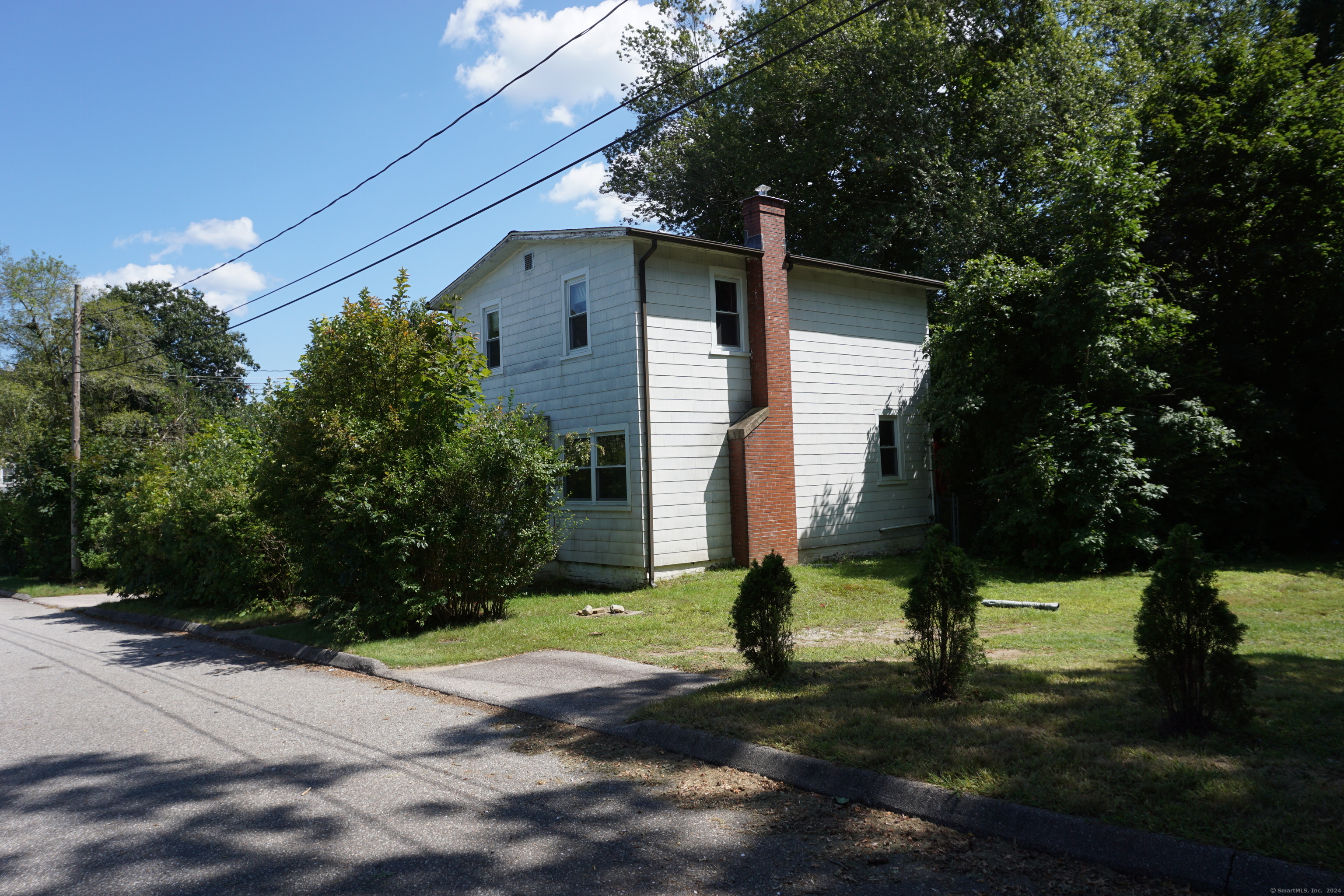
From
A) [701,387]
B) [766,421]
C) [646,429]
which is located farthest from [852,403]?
[646,429]

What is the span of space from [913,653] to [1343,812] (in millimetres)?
2838

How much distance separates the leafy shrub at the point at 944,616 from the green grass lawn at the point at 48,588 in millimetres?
20125

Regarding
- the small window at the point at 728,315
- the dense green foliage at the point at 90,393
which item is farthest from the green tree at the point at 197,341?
the small window at the point at 728,315

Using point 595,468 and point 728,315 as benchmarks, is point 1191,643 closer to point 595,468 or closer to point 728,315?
point 595,468

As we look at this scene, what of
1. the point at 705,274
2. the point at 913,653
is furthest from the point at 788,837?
the point at 705,274

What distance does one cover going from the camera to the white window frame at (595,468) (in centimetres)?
A: 1493

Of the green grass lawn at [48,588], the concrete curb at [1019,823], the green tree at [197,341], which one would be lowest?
the green grass lawn at [48,588]

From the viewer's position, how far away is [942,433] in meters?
18.9

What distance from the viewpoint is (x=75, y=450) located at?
885 inches

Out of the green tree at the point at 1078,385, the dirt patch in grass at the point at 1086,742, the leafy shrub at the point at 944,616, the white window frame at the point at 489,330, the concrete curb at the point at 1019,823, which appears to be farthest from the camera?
the white window frame at the point at 489,330

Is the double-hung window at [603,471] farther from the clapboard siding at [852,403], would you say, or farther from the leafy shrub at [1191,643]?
the leafy shrub at [1191,643]

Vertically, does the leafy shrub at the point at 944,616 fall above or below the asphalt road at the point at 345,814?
above

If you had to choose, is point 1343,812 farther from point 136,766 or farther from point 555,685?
point 136,766

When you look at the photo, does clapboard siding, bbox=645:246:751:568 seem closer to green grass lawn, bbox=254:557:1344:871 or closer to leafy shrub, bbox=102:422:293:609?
green grass lawn, bbox=254:557:1344:871
